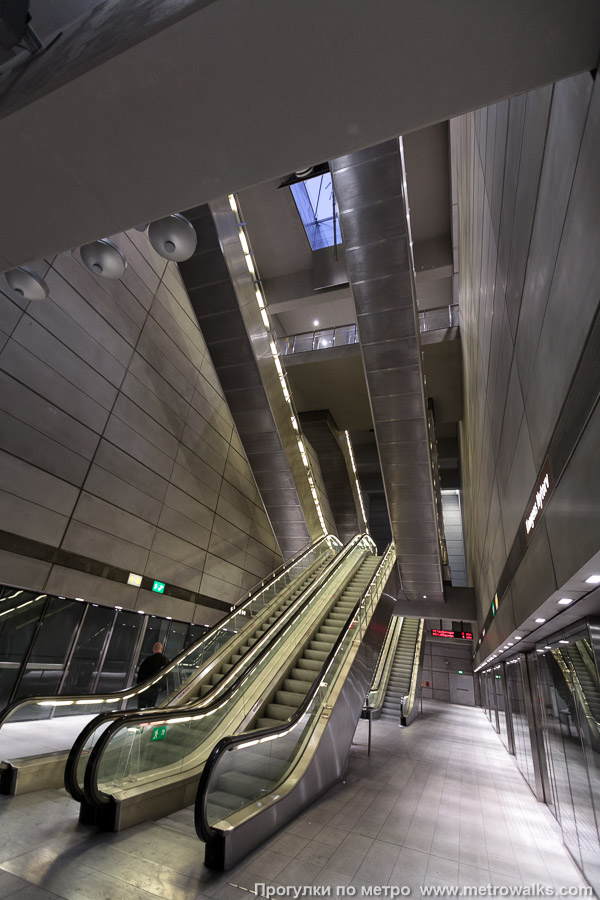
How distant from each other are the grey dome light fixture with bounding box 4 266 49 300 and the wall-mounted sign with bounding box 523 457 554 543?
225 inches

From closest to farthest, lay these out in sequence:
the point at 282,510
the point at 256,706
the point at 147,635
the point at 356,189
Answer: the point at 256,706, the point at 356,189, the point at 147,635, the point at 282,510

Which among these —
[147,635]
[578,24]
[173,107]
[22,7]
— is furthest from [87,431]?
[578,24]

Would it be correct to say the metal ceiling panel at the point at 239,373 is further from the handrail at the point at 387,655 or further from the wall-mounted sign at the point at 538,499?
the wall-mounted sign at the point at 538,499

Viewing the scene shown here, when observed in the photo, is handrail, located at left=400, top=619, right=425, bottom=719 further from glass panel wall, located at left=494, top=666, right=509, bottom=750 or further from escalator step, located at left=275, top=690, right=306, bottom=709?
escalator step, located at left=275, top=690, right=306, bottom=709

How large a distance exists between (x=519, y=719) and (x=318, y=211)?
17692 mm

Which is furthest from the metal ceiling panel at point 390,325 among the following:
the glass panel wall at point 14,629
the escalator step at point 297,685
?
the glass panel wall at point 14,629

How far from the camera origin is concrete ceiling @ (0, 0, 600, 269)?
1.93 metres

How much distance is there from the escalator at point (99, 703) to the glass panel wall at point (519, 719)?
5.63 m

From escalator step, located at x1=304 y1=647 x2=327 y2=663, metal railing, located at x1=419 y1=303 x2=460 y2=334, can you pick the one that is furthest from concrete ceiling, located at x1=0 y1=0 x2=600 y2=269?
metal railing, located at x1=419 y1=303 x2=460 y2=334

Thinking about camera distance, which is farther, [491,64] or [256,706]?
[256,706]

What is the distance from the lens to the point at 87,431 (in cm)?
845

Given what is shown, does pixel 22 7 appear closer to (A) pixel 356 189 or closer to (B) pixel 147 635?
(A) pixel 356 189

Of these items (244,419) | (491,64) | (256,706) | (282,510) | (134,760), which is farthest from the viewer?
(282,510)

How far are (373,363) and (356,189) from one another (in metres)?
4.28
